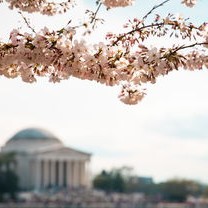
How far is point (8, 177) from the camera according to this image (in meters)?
172

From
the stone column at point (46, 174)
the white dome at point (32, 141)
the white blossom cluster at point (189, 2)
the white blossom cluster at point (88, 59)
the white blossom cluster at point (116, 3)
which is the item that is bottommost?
the white blossom cluster at point (88, 59)

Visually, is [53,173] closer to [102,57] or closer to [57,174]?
[57,174]

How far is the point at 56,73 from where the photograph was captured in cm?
1165

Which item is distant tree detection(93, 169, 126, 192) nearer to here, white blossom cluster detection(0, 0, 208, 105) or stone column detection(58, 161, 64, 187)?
stone column detection(58, 161, 64, 187)

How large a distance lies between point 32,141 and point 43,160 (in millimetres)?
4489

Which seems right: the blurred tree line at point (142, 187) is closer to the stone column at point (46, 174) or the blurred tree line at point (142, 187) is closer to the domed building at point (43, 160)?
the domed building at point (43, 160)

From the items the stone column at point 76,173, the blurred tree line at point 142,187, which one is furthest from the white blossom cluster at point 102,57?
the stone column at point 76,173

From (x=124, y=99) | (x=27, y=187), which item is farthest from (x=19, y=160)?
(x=124, y=99)

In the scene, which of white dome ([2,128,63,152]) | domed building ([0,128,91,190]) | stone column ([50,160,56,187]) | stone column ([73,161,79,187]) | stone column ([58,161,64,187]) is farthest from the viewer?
stone column ([73,161,79,187])

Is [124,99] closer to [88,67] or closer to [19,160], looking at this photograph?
[88,67]

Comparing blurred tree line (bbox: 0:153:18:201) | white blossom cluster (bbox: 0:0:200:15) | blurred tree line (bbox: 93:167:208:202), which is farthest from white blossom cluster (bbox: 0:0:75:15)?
blurred tree line (bbox: 93:167:208:202)

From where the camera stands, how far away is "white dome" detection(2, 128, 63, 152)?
19362 centimetres

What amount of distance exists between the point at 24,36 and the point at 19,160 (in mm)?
186662

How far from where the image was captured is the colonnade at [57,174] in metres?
192
